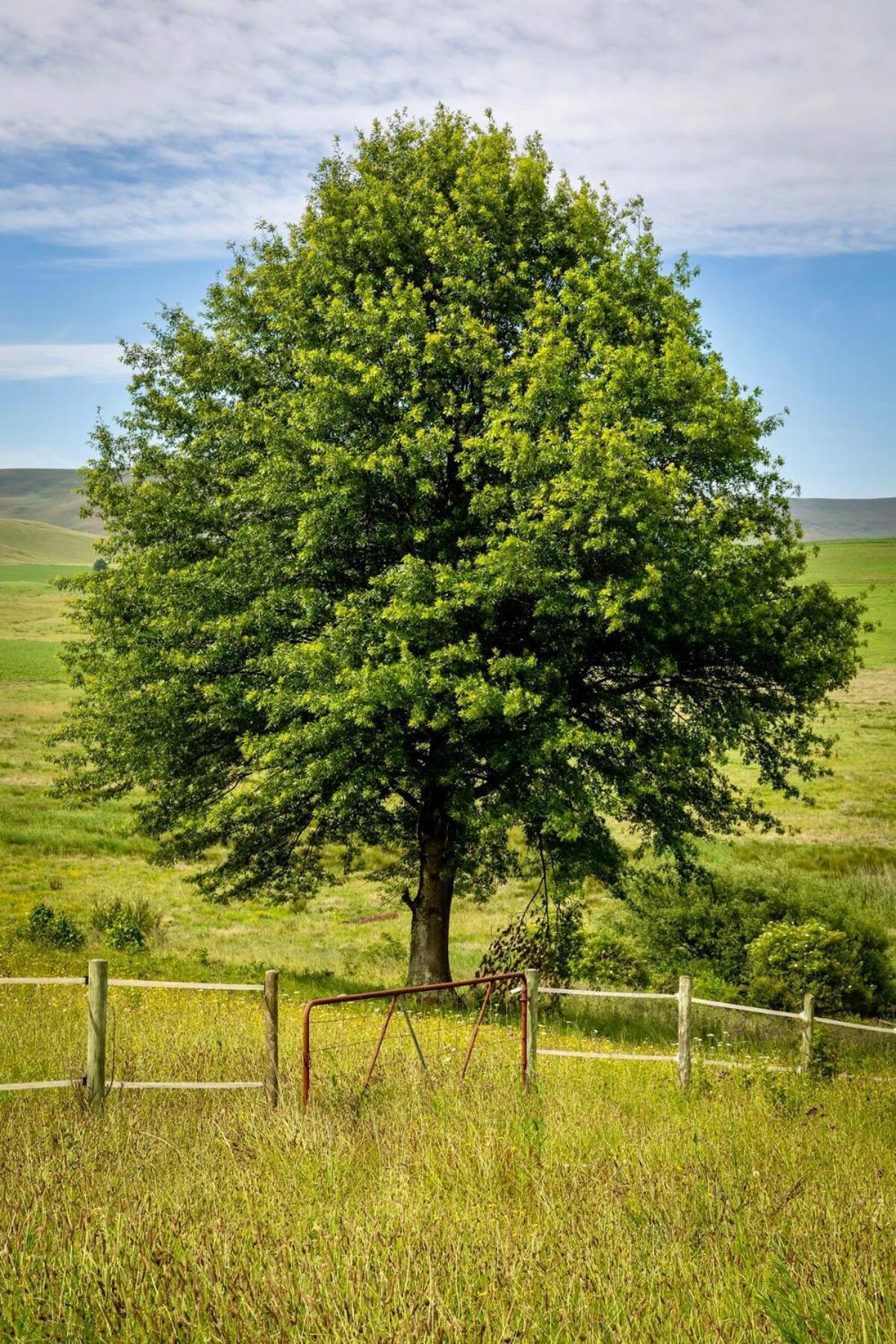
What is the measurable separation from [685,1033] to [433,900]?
Result: 353 inches

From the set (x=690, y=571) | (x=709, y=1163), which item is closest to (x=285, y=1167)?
(x=709, y=1163)

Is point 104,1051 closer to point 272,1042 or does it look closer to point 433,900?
point 272,1042

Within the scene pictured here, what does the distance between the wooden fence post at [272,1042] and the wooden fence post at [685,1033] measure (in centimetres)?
516

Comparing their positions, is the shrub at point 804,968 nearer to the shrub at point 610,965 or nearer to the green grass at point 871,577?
the shrub at point 610,965

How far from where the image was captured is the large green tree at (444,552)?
50.7 ft

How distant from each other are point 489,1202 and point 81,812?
42249mm

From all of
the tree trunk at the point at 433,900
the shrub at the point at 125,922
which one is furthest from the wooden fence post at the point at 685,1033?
the shrub at the point at 125,922

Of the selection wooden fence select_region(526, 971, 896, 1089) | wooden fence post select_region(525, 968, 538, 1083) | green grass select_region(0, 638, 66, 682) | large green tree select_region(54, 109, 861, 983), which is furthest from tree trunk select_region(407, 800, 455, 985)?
green grass select_region(0, 638, 66, 682)

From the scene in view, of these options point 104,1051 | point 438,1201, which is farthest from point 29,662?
point 438,1201

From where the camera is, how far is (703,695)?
18.1m

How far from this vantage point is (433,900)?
1997 cm

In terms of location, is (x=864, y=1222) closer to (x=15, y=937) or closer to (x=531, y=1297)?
(x=531, y=1297)

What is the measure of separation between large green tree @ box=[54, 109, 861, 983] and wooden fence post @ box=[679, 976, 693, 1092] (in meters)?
4.36

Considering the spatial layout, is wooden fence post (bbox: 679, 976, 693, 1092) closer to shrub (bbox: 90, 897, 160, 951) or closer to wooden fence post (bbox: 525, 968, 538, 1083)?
wooden fence post (bbox: 525, 968, 538, 1083)
